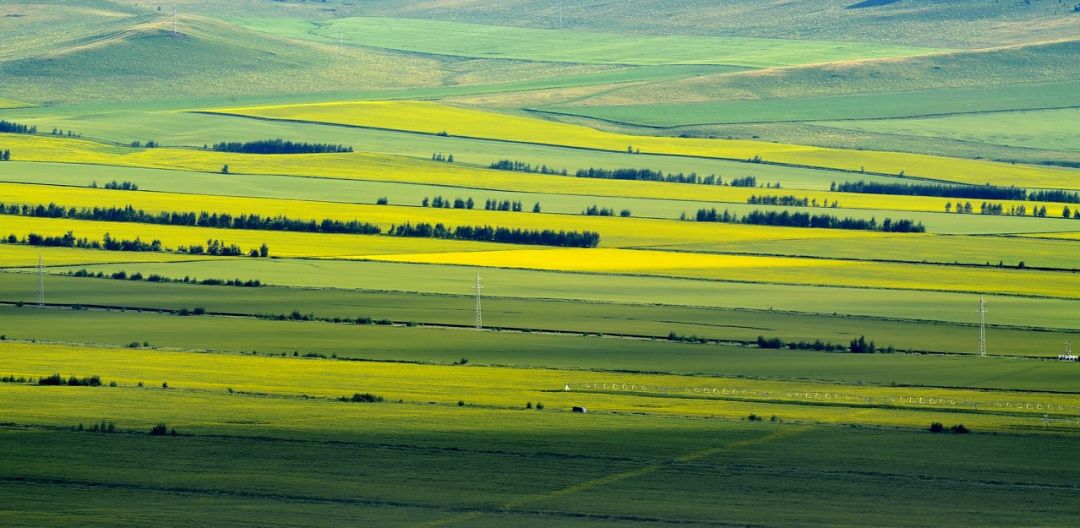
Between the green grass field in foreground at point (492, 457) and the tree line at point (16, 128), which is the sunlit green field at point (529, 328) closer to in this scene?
the green grass field in foreground at point (492, 457)

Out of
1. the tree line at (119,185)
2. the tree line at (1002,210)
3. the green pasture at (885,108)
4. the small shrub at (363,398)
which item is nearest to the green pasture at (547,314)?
the small shrub at (363,398)

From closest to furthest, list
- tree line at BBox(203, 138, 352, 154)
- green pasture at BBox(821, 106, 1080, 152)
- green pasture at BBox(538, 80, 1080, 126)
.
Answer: tree line at BBox(203, 138, 352, 154) → green pasture at BBox(821, 106, 1080, 152) → green pasture at BBox(538, 80, 1080, 126)

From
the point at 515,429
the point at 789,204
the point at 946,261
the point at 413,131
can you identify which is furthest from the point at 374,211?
the point at 515,429

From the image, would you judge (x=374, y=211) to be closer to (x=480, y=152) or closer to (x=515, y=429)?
(x=480, y=152)

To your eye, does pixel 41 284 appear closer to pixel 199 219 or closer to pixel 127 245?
pixel 127 245

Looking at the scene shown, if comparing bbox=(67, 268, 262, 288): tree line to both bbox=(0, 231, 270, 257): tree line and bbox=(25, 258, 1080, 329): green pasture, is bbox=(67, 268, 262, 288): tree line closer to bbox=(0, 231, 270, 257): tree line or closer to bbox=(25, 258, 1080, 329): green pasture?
bbox=(25, 258, 1080, 329): green pasture

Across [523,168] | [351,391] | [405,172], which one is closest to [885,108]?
[523,168]

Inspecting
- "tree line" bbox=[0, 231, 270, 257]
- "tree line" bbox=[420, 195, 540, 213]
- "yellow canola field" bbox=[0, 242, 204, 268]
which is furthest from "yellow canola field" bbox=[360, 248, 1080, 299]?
"tree line" bbox=[420, 195, 540, 213]
